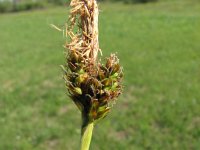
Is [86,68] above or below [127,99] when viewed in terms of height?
above

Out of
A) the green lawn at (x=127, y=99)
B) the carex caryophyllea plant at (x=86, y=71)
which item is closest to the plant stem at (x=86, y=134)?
the carex caryophyllea plant at (x=86, y=71)

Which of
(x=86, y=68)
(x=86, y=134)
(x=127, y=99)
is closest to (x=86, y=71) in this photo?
(x=86, y=68)

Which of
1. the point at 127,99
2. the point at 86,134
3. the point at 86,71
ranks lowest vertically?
the point at 127,99

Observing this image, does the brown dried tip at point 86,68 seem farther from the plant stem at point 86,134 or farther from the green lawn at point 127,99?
the green lawn at point 127,99

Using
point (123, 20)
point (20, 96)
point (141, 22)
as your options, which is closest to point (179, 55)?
point (20, 96)

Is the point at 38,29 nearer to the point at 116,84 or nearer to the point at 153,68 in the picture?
the point at 153,68

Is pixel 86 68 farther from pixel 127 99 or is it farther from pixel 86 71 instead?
pixel 127 99

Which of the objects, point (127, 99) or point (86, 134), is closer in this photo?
point (86, 134)
